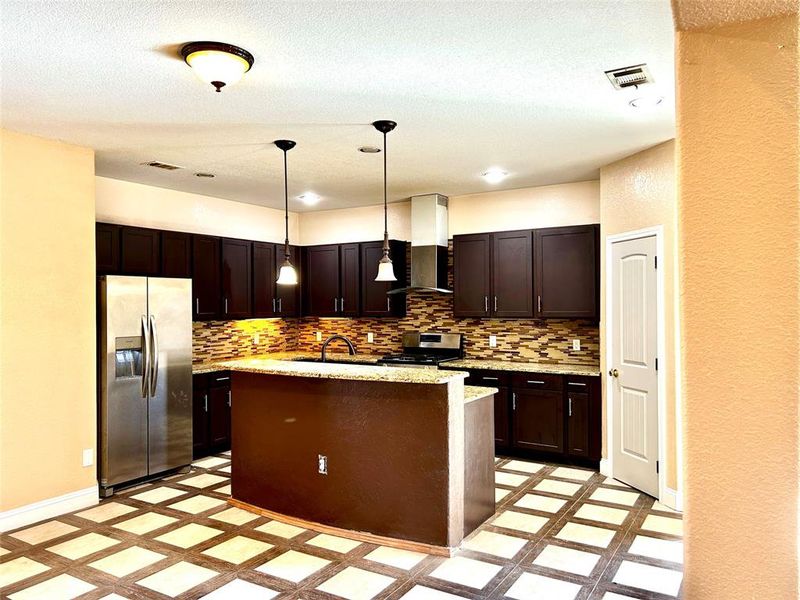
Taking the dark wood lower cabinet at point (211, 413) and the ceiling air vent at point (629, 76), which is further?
the dark wood lower cabinet at point (211, 413)

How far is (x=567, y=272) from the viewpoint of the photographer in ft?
19.0

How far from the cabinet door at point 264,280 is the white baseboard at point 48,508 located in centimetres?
267

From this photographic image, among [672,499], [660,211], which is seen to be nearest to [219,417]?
[672,499]

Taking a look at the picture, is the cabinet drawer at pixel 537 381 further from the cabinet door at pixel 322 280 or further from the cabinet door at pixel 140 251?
Answer: the cabinet door at pixel 140 251

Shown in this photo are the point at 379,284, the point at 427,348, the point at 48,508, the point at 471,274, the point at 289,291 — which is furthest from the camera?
the point at 289,291

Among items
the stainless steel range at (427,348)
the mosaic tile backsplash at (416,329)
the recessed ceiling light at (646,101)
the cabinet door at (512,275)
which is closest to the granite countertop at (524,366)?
the mosaic tile backsplash at (416,329)

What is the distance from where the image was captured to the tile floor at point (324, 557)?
123 inches

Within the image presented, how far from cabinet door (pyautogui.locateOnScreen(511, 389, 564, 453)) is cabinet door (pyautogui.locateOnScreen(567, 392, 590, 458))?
0.24 feet

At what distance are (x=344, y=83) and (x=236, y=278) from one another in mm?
3670

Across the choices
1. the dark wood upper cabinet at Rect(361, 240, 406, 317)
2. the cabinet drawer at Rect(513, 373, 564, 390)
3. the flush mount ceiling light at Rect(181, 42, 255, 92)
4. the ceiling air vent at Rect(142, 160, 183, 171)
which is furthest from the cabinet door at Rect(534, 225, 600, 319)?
the flush mount ceiling light at Rect(181, 42, 255, 92)

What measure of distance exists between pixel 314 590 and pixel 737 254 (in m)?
2.78

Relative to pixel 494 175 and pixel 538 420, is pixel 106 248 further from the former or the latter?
pixel 538 420

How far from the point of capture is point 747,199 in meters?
1.19

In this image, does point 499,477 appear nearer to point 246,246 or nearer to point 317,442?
point 317,442
